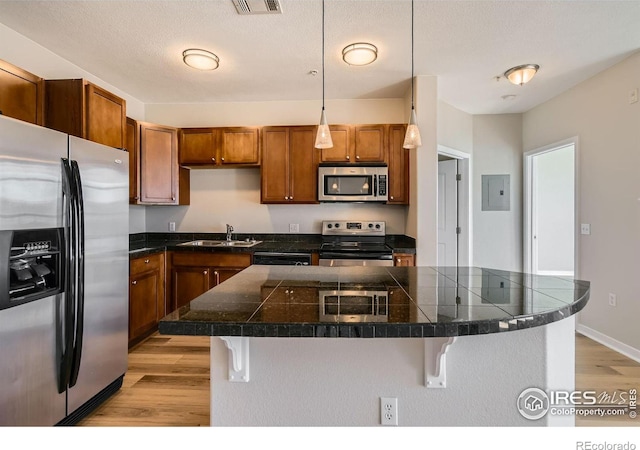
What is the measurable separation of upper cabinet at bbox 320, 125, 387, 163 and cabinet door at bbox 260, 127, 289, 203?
1.42 feet

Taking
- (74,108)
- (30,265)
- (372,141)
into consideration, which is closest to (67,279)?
(30,265)

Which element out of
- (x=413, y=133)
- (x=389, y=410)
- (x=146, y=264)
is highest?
(x=413, y=133)

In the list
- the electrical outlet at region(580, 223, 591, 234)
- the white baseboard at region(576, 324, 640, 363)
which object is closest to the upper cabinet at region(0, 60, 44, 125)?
the electrical outlet at region(580, 223, 591, 234)

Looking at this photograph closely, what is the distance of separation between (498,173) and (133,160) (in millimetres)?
4399

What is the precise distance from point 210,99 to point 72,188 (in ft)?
8.04

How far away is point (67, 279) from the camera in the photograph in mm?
1784

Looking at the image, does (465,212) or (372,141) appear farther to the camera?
(465,212)

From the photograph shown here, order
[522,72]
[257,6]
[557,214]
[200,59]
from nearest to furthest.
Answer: [257,6], [200,59], [522,72], [557,214]

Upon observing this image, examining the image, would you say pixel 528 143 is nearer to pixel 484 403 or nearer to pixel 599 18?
pixel 599 18

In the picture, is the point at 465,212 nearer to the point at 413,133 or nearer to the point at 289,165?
the point at 289,165

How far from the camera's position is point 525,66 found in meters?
2.98

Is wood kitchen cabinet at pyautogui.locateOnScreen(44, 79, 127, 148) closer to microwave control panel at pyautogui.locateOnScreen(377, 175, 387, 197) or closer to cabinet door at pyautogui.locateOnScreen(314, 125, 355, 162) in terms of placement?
cabinet door at pyautogui.locateOnScreen(314, 125, 355, 162)

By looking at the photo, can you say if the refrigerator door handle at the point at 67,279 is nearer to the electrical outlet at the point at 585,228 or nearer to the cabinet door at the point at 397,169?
the cabinet door at the point at 397,169

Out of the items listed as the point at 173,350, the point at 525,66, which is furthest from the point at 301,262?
the point at 525,66
